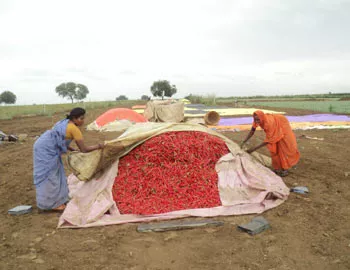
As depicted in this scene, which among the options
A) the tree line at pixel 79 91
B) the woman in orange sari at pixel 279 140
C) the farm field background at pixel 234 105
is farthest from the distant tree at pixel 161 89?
the woman in orange sari at pixel 279 140

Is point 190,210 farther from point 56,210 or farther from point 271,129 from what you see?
point 271,129

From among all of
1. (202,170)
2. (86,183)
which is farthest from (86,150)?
(202,170)

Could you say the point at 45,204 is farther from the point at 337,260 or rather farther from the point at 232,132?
the point at 232,132

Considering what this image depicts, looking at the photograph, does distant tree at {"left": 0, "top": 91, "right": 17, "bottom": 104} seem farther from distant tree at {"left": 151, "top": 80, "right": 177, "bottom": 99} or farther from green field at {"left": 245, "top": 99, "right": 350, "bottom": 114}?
green field at {"left": 245, "top": 99, "right": 350, "bottom": 114}

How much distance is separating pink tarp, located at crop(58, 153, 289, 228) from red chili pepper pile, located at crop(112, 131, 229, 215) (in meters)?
0.09

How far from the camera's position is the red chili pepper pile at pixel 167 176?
130 inches

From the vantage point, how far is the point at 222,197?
3457 mm

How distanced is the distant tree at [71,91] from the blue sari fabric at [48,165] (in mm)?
71284

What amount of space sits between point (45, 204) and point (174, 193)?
1.49 metres

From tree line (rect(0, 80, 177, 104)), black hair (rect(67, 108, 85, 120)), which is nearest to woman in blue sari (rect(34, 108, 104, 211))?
black hair (rect(67, 108, 85, 120))

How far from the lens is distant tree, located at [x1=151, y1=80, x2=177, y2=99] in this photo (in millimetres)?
45281

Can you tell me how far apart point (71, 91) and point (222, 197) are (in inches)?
2865

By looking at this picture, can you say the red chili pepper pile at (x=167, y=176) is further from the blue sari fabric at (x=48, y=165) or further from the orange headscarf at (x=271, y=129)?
the orange headscarf at (x=271, y=129)

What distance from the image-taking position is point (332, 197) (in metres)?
3.69
